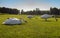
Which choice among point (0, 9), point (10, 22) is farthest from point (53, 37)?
point (0, 9)

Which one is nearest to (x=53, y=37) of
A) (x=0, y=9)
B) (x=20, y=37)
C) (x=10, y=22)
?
(x=20, y=37)

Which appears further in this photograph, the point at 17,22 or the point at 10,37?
the point at 17,22

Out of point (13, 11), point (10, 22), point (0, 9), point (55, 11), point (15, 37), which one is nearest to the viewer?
point (15, 37)

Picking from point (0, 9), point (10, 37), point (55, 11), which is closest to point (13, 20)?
point (10, 37)

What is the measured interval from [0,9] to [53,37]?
118 meters

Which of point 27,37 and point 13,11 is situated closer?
point 27,37

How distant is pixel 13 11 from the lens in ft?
472

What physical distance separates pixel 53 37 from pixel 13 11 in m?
Result: 131

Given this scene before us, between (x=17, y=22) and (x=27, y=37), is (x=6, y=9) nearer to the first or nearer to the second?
(x=17, y=22)

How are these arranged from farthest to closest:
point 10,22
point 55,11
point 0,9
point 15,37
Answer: point 0,9
point 55,11
point 10,22
point 15,37

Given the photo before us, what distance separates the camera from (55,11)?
111 meters

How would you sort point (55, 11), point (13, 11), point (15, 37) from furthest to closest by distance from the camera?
point (13, 11)
point (55, 11)
point (15, 37)

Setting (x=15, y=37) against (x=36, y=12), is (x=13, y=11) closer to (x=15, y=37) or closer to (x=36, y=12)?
(x=36, y=12)

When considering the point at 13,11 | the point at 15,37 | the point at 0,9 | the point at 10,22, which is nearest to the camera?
the point at 15,37
